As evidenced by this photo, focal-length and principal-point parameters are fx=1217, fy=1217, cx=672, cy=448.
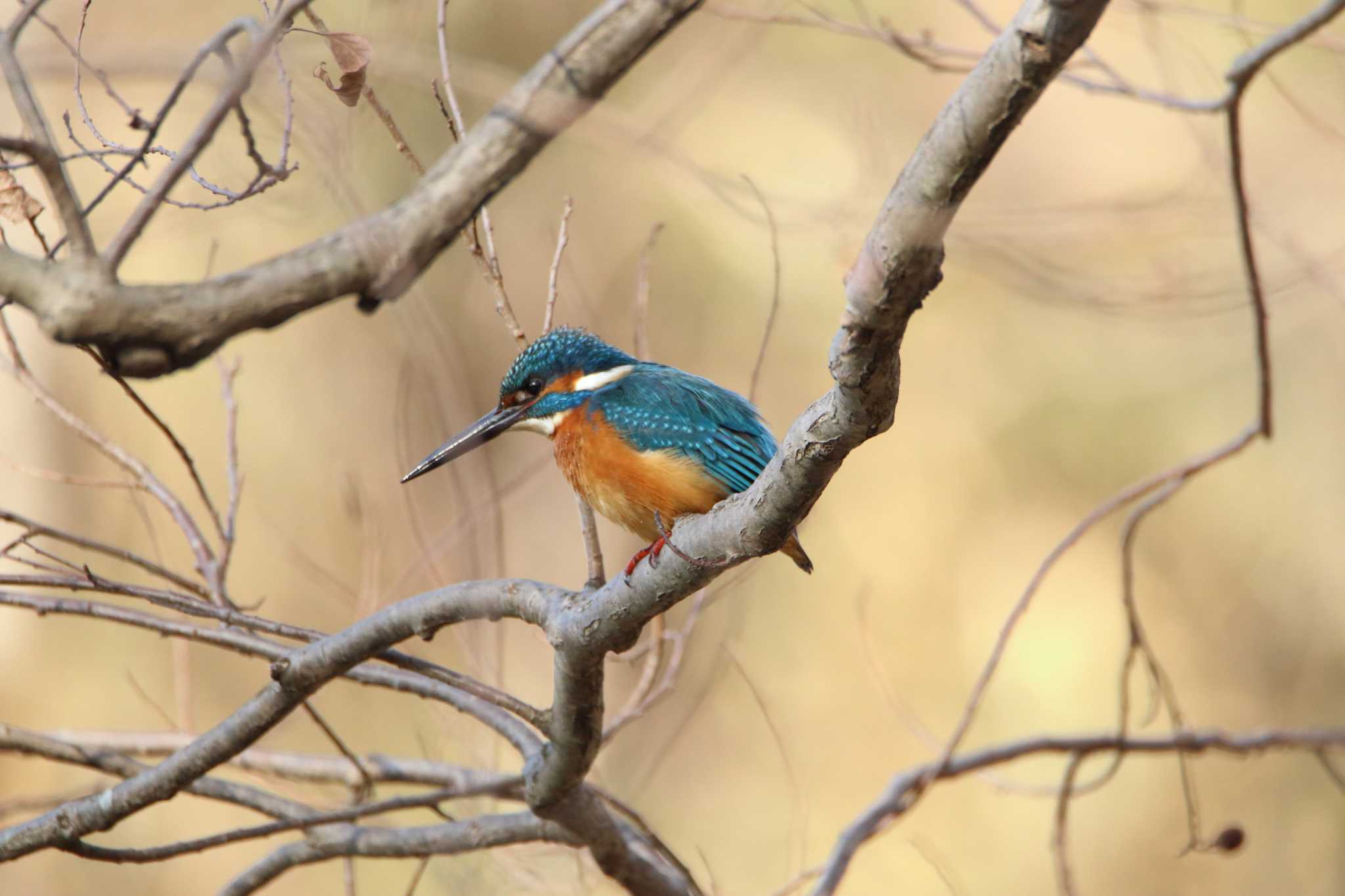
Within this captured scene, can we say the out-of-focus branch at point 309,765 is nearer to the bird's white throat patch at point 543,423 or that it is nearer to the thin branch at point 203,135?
the bird's white throat patch at point 543,423

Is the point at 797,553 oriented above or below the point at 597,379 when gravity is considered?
below

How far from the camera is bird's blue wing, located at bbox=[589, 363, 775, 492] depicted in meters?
2.95

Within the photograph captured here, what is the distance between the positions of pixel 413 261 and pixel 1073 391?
292 inches

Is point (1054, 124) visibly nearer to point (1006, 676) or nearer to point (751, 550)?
point (1006, 676)

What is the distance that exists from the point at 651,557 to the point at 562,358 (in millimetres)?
1277

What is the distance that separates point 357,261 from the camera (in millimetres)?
989

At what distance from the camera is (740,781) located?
823 cm

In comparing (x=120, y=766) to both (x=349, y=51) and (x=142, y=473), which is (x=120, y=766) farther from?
(x=349, y=51)

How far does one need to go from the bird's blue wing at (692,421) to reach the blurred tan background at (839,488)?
3.12 m

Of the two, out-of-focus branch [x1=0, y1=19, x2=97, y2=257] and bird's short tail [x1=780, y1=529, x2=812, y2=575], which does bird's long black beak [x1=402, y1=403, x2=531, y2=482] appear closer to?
bird's short tail [x1=780, y1=529, x2=812, y2=575]

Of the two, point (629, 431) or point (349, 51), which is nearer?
point (349, 51)

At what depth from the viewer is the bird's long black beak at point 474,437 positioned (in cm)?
311

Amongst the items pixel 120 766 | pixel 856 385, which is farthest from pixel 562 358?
pixel 856 385

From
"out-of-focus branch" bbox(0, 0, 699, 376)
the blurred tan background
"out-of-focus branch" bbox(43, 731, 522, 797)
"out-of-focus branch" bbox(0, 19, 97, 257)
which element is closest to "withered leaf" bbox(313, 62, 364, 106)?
"out-of-focus branch" bbox(0, 19, 97, 257)
